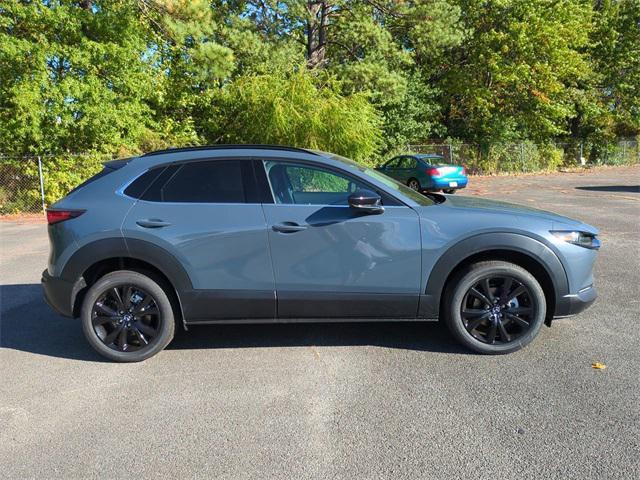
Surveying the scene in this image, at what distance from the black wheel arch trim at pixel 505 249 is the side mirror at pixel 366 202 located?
2.04ft

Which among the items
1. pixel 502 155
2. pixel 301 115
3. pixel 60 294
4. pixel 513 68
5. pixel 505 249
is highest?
pixel 513 68

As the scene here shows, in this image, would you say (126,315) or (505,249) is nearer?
(505,249)

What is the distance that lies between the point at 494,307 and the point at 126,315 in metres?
2.88

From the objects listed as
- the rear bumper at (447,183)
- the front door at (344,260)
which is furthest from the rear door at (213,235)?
the rear bumper at (447,183)

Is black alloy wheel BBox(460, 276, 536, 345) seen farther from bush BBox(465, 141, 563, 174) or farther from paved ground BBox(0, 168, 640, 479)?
bush BBox(465, 141, 563, 174)

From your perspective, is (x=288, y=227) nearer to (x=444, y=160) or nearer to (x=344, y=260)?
(x=344, y=260)

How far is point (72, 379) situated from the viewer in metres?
3.79

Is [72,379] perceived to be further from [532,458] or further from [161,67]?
[161,67]

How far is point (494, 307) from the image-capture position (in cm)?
394

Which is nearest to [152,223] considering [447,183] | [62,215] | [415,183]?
[62,215]

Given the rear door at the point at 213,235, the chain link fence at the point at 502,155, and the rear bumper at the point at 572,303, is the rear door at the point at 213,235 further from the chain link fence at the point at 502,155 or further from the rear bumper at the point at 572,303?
the chain link fence at the point at 502,155

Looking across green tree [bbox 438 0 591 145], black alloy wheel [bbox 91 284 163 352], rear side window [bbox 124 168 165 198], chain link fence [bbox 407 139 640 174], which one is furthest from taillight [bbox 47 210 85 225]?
green tree [bbox 438 0 591 145]

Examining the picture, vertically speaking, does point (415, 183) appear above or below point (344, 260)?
below

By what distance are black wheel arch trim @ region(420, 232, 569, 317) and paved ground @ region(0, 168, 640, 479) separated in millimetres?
551
